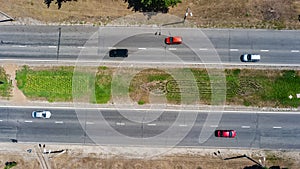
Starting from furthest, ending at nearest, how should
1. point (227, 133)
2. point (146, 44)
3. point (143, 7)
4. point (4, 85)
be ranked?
point (4, 85) → point (143, 7) → point (146, 44) → point (227, 133)

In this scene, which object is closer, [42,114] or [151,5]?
[42,114]

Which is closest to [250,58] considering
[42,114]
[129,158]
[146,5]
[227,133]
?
[227,133]

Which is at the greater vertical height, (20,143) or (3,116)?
(3,116)

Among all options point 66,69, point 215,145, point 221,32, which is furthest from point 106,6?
point 215,145

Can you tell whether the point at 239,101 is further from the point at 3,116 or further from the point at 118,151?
the point at 3,116

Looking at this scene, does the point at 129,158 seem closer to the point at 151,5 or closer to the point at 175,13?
the point at 175,13

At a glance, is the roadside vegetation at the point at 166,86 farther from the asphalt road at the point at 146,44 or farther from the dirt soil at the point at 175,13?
the dirt soil at the point at 175,13

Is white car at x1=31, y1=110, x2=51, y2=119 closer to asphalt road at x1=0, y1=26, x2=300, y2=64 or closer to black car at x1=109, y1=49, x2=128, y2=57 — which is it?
asphalt road at x1=0, y1=26, x2=300, y2=64

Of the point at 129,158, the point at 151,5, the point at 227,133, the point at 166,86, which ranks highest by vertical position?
the point at 151,5
